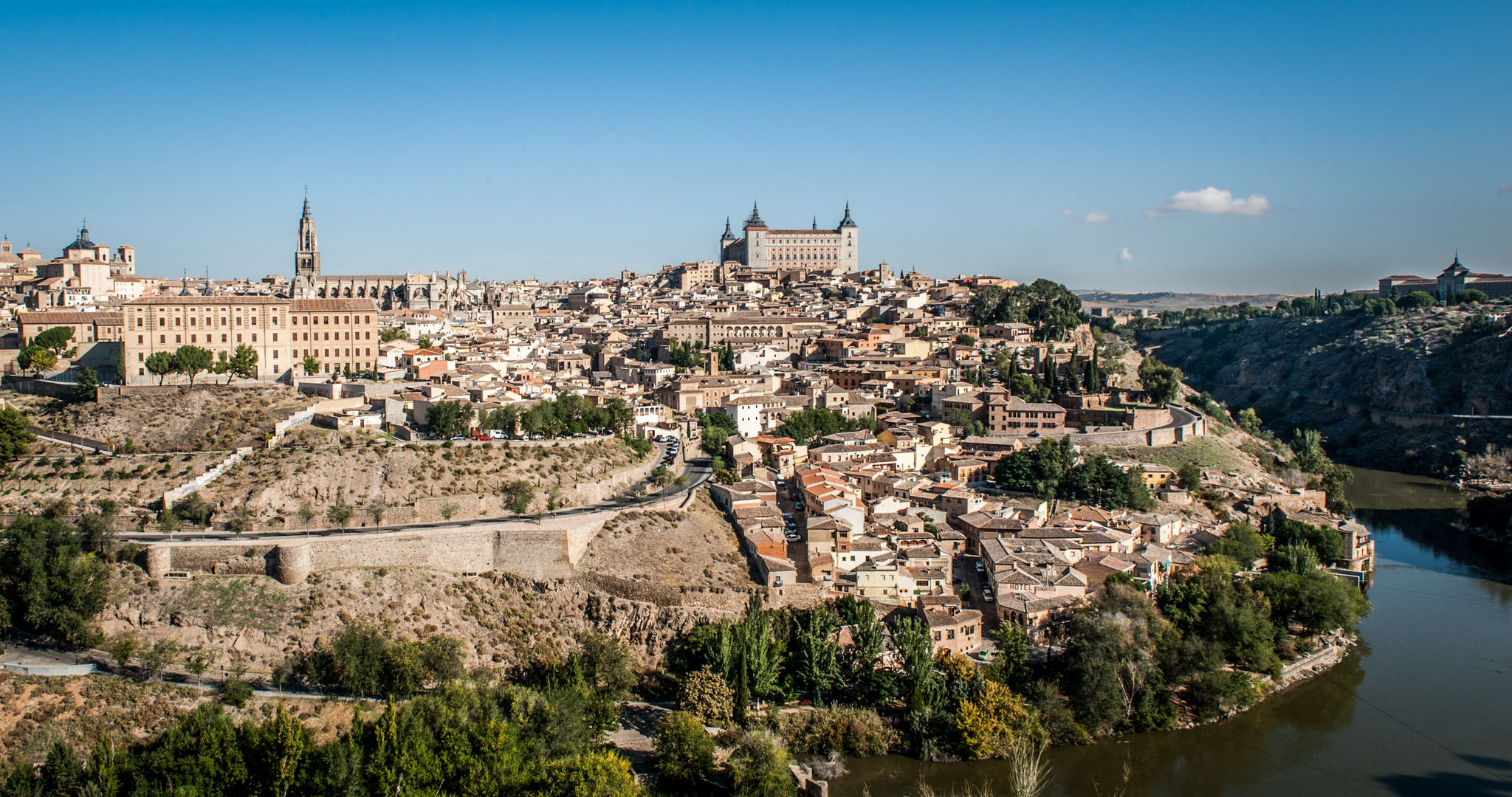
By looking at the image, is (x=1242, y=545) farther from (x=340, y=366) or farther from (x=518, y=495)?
(x=340, y=366)

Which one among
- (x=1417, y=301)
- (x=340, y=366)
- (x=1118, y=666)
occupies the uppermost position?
(x=1417, y=301)

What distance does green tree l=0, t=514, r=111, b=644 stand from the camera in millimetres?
15953

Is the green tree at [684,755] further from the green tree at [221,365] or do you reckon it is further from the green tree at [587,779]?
the green tree at [221,365]

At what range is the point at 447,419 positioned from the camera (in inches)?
917

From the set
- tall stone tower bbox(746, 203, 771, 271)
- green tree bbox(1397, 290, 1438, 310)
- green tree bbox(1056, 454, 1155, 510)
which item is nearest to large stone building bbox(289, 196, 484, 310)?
tall stone tower bbox(746, 203, 771, 271)

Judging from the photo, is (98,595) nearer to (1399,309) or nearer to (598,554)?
(598,554)

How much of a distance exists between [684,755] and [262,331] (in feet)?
62.8

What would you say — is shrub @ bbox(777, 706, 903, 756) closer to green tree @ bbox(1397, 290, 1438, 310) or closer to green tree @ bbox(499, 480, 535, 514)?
green tree @ bbox(499, 480, 535, 514)

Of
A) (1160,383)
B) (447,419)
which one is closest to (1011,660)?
(447,419)

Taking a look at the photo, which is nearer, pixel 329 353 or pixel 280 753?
pixel 280 753

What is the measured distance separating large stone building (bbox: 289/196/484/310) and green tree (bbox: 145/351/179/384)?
1052 inches

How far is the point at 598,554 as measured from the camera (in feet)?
65.0

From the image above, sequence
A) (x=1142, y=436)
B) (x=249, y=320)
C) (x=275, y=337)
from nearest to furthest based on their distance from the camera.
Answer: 1. (x=249, y=320)
2. (x=275, y=337)
3. (x=1142, y=436)

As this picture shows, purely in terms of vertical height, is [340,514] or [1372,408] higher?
[1372,408]
